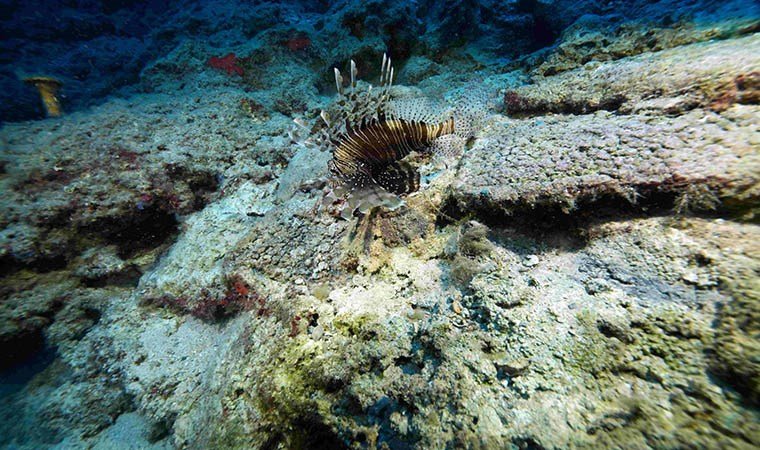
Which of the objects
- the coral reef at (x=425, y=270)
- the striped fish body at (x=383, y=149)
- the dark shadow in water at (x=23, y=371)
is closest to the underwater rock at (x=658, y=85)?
the coral reef at (x=425, y=270)

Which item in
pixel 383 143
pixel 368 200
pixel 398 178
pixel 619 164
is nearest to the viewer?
pixel 619 164

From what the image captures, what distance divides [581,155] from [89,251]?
5.49 meters

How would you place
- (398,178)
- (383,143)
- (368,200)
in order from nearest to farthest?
(368,200), (383,143), (398,178)

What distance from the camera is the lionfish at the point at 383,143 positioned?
2.47 metres

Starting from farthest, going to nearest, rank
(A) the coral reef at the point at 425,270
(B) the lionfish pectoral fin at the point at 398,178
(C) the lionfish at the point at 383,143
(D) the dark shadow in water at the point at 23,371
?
(D) the dark shadow in water at the point at 23,371 → (B) the lionfish pectoral fin at the point at 398,178 → (C) the lionfish at the point at 383,143 → (A) the coral reef at the point at 425,270

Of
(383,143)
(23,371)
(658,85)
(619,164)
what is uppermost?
(383,143)

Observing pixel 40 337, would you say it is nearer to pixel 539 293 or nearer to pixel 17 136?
pixel 17 136

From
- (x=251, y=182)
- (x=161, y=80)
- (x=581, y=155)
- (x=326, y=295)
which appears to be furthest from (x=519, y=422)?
(x=161, y=80)

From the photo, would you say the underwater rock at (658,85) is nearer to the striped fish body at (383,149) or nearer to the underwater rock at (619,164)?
the underwater rock at (619,164)

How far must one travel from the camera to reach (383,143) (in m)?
2.54

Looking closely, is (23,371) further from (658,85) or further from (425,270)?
(658,85)

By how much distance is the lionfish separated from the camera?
2.47 meters

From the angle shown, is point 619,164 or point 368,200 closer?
point 619,164

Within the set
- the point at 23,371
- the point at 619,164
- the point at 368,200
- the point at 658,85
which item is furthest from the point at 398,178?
the point at 23,371
